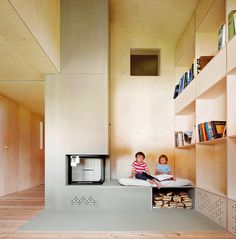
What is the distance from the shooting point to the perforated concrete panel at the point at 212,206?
10.7 feet

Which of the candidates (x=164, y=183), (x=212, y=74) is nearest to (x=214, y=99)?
(x=212, y=74)

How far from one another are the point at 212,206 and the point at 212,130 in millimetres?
938

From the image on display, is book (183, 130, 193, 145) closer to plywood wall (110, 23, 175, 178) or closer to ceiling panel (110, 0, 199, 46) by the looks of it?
plywood wall (110, 23, 175, 178)

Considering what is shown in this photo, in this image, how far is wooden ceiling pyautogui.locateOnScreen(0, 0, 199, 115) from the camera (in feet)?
10.0

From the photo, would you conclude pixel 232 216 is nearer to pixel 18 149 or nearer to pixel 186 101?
pixel 186 101

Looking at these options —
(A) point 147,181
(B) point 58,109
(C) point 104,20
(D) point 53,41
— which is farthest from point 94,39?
(A) point 147,181

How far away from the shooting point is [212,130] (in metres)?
3.57

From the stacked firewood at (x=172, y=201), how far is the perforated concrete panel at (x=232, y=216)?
1.38 meters

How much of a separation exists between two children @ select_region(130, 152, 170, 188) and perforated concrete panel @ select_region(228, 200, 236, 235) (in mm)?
1432

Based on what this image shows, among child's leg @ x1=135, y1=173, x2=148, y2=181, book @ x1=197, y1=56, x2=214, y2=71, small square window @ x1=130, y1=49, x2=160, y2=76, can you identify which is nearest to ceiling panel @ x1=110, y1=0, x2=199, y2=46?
small square window @ x1=130, y1=49, x2=160, y2=76

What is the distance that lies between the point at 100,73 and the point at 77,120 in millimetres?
835

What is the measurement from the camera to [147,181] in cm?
452

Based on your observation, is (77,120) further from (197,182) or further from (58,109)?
(197,182)

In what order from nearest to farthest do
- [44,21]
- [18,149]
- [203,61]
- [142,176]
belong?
[44,21], [203,61], [142,176], [18,149]
